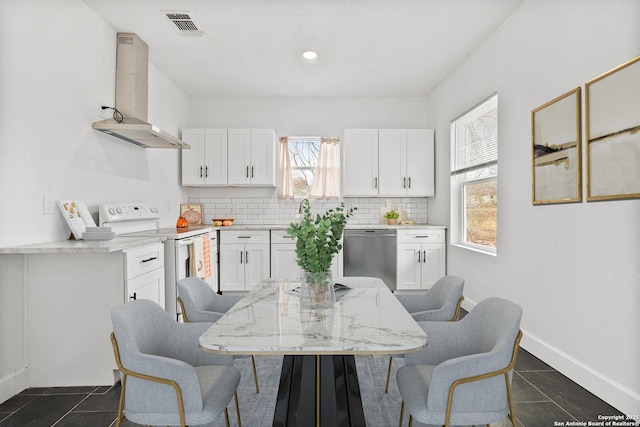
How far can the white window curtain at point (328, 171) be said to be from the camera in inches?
218

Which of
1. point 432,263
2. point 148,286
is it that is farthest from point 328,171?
point 148,286

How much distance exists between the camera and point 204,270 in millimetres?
4070

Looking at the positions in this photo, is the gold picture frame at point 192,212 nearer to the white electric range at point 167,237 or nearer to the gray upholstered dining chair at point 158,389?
the white electric range at point 167,237

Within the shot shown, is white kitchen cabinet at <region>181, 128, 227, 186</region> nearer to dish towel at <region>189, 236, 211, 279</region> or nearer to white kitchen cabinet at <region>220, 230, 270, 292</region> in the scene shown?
white kitchen cabinet at <region>220, 230, 270, 292</region>

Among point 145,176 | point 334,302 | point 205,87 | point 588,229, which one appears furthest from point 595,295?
point 205,87

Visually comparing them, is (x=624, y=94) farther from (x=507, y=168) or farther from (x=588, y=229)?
(x=507, y=168)

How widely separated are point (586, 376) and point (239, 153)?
4.54 meters

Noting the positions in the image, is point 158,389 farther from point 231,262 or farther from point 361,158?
point 361,158

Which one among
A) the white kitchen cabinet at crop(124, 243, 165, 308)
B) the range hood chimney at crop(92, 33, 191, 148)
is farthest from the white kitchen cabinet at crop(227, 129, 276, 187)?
the white kitchen cabinet at crop(124, 243, 165, 308)

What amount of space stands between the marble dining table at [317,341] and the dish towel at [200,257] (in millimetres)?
2181

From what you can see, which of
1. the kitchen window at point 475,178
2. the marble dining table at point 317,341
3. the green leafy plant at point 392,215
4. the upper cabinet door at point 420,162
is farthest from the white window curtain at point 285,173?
the marble dining table at point 317,341

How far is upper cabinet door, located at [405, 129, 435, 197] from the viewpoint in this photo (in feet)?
17.4

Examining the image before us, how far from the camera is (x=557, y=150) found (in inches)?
105

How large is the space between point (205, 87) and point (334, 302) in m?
4.46
